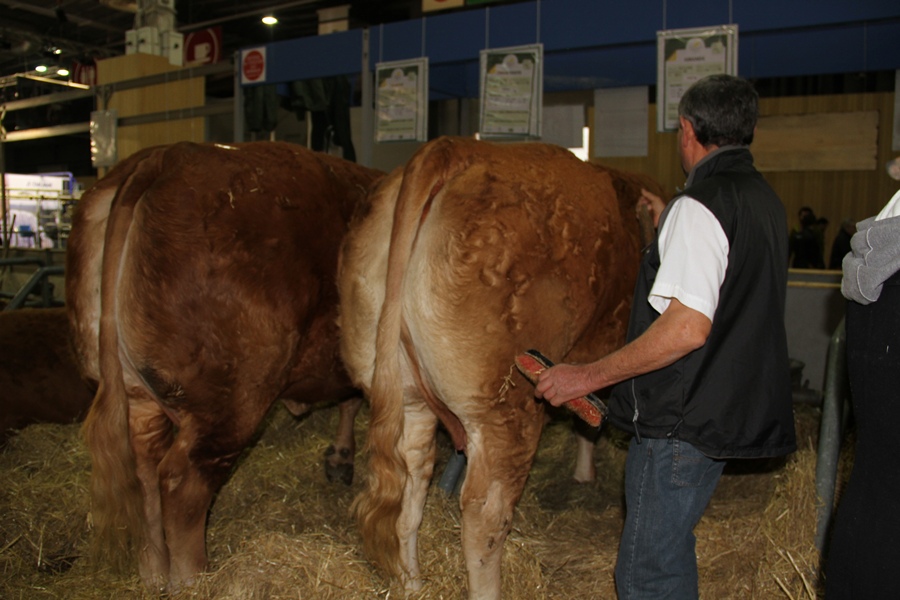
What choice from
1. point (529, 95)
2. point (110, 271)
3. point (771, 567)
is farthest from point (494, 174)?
point (529, 95)

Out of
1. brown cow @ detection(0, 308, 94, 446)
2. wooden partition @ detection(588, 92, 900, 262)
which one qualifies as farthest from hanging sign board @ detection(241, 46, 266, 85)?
wooden partition @ detection(588, 92, 900, 262)

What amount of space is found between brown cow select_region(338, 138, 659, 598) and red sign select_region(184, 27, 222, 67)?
11807 millimetres

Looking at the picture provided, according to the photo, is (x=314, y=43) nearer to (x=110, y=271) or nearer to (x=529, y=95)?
(x=529, y=95)

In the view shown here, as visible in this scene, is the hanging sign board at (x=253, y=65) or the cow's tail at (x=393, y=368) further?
the hanging sign board at (x=253, y=65)

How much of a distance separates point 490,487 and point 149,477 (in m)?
1.36

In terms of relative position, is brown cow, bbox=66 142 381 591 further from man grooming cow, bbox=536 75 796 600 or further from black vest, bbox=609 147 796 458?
black vest, bbox=609 147 796 458

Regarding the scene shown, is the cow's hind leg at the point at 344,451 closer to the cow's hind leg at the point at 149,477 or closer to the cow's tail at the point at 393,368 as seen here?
the cow's hind leg at the point at 149,477

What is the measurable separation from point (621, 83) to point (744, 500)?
13.8 feet

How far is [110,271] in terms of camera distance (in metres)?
2.54

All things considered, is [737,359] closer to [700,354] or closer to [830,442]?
[700,354]

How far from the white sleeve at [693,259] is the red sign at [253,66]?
557 cm

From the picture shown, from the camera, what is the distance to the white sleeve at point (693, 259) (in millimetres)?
1782

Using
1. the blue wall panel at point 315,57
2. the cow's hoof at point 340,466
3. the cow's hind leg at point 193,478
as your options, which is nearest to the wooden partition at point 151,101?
the blue wall panel at point 315,57

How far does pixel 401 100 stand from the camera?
5.51 m
